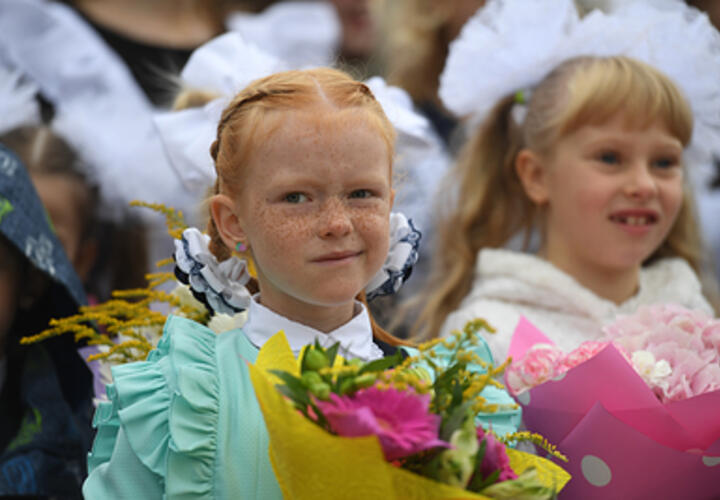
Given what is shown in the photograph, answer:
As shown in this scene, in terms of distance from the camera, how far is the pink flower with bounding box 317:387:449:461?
50.9 inches

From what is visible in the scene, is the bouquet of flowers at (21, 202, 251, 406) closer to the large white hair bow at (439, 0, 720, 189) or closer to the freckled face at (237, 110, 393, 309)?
the freckled face at (237, 110, 393, 309)

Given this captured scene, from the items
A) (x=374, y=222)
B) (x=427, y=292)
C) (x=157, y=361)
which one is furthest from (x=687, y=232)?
(x=157, y=361)

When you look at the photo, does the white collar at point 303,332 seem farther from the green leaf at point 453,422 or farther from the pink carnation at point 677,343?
the pink carnation at point 677,343

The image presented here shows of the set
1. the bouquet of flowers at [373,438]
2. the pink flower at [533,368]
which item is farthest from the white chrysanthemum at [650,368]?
the bouquet of flowers at [373,438]

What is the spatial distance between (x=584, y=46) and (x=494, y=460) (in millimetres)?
1883

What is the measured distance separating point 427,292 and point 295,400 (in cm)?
191

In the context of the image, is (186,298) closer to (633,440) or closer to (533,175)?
(633,440)

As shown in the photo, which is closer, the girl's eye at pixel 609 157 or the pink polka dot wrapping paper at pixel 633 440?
the pink polka dot wrapping paper at pixel 633 440

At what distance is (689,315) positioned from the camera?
6.91 ft

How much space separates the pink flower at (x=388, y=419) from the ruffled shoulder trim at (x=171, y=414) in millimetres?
356

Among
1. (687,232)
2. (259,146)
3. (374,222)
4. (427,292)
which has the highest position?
(259,146)

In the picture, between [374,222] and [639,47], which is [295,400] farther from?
[639,47]

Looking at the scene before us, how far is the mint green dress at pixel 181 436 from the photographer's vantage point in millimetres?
1562

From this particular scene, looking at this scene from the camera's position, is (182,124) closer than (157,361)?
No
